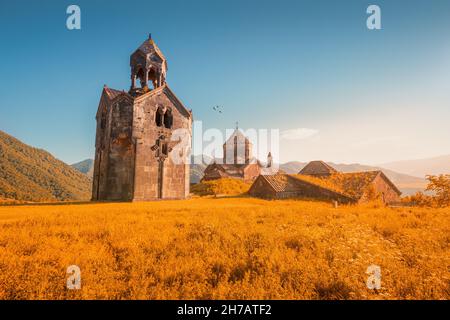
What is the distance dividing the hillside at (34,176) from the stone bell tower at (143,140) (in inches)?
2433

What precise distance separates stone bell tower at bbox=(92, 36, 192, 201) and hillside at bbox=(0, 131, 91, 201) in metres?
61.8

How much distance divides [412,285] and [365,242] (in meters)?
2.34

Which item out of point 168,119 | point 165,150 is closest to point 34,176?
point 168,119

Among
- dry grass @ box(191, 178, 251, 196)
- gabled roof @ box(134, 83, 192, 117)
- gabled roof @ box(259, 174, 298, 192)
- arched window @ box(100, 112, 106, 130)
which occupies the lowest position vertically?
dry grass @ box(191, 178, 251, 196)

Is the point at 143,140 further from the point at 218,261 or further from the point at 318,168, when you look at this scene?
the point at 318,168

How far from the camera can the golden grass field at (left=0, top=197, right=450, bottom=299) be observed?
361cm

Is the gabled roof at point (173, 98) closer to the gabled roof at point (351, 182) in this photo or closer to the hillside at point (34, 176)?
the gabled roof at point (351, 182)

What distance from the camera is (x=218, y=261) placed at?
470 centimetres

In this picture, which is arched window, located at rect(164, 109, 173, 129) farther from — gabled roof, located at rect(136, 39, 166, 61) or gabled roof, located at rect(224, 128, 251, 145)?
gabled roof, located at rect(224, 128, 251, 145)

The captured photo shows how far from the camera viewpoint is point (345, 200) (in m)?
18.5

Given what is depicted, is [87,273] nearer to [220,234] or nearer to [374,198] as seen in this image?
[220,234]

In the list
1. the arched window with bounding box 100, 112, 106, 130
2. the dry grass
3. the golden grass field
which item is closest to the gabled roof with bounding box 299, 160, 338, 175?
the dry grass

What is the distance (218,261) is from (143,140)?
1412 centimetres
